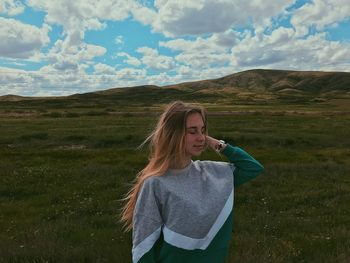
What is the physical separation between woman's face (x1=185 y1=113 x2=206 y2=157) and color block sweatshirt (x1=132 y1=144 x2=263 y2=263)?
0.48ft

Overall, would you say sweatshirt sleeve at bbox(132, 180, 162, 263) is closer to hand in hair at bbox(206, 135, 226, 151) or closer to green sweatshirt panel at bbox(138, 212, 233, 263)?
green sweatshirt panel at bbox(138, 212, 233, 263)

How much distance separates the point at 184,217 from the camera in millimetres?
3443

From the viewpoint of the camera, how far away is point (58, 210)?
1194cm

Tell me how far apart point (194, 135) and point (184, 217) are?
26.5 inches

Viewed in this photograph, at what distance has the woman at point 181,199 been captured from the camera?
11.1ft

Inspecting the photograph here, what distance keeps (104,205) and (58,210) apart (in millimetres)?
1265

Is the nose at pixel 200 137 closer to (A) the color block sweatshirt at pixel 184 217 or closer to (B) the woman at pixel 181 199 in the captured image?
(B) the woman at pixel 181 199

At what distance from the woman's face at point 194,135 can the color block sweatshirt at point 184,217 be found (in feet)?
0.48

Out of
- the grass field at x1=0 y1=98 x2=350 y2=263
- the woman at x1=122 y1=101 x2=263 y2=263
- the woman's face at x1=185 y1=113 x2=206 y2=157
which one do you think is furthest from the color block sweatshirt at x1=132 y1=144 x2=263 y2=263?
the grass field at x1=0 y1=98 x2=350 y2=263

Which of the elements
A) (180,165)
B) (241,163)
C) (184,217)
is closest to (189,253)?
(184,217)

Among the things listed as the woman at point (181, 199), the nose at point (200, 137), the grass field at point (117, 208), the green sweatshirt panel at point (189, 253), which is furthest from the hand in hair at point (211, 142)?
the grass field at point (117, 208)

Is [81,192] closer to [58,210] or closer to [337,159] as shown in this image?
[58,210]

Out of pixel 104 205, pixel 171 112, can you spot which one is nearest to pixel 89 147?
pixel 104 205

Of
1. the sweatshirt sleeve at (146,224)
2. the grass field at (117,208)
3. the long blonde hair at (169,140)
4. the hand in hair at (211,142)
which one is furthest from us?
the grass field at (117,208)
